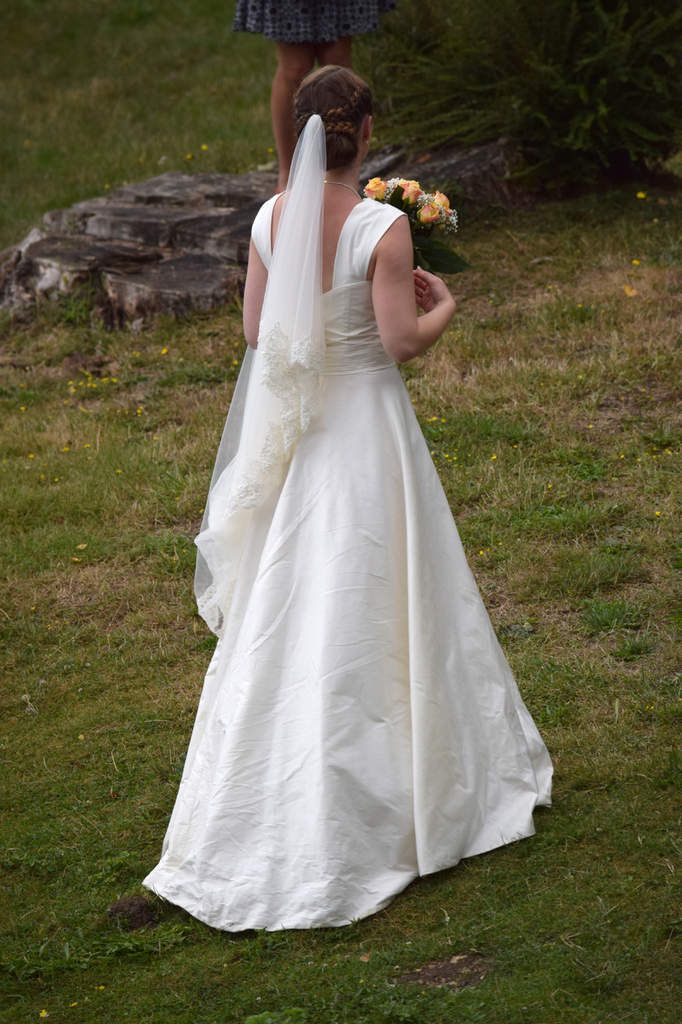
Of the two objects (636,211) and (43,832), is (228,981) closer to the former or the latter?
(43,832)

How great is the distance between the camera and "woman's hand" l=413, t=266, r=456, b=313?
3.90 m

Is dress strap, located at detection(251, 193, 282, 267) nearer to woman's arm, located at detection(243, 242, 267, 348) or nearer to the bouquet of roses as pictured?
woman's arm, located at detection(243, 242, 267, 348)

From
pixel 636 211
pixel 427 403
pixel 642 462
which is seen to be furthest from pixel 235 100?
pixel 642 462

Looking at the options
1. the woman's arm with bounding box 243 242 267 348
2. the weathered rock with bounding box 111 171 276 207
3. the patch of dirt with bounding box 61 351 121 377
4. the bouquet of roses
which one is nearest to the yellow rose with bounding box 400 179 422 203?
the bouquet of roses

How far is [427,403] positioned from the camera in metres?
7.68

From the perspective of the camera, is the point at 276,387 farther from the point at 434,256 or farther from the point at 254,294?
the point at 434,256

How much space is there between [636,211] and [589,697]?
5741mm

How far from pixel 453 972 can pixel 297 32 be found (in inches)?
255

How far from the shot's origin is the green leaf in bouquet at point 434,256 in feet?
13.2

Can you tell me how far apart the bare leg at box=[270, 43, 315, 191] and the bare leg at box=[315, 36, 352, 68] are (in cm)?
6

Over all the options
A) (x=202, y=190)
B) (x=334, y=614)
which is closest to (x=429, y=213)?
(x=334, y=614)

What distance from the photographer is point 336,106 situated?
11.6 ft

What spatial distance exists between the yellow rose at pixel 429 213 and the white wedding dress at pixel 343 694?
0.29 metres

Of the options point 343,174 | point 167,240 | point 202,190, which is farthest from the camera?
point 202,190
